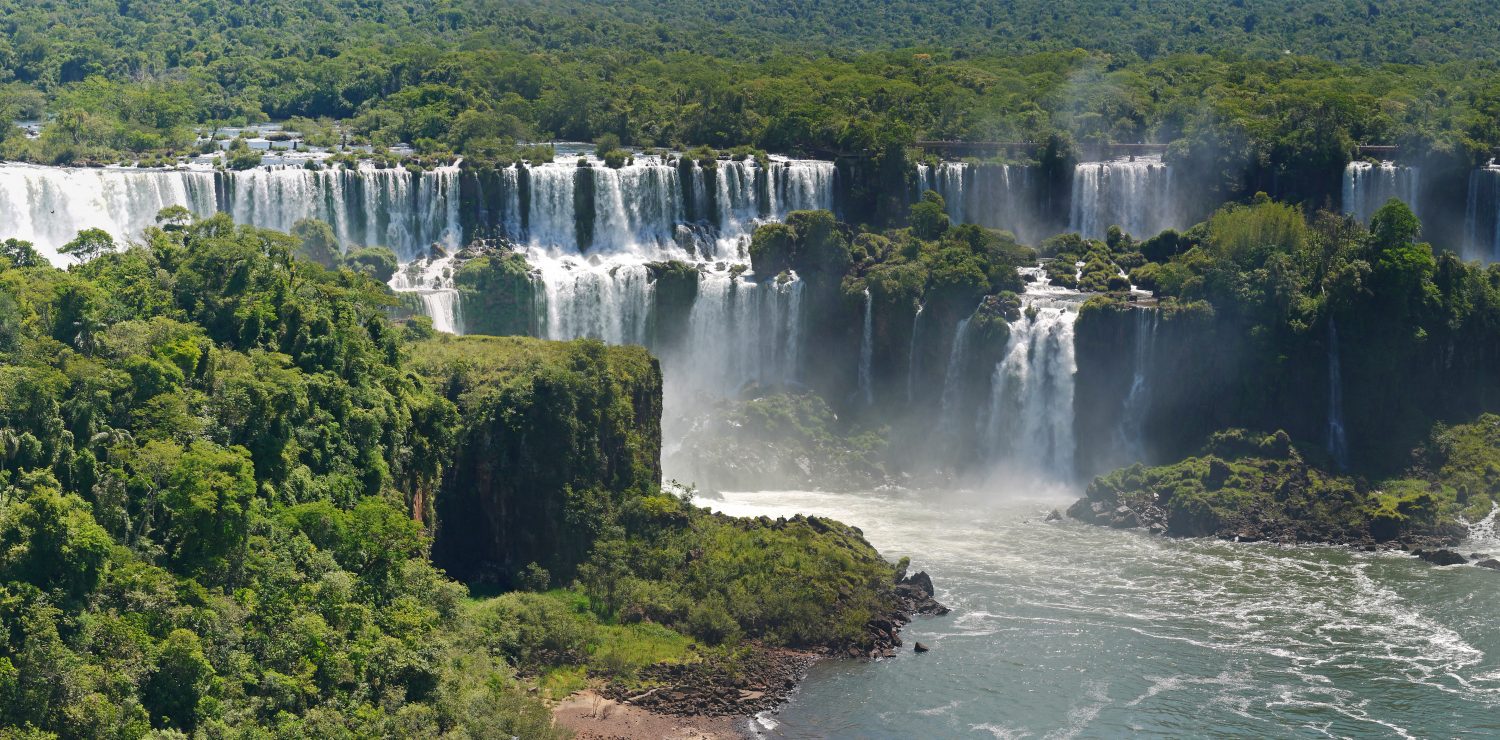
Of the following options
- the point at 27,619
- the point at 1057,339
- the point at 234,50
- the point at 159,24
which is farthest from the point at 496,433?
the point at 159,24

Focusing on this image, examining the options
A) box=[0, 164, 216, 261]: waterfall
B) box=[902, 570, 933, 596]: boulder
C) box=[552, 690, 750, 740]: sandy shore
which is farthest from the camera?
box=[0, 164, 216, 261]: waterfall

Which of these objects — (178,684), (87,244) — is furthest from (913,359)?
(178,684)

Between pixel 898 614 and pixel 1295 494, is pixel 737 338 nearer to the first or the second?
pixel 1295 494

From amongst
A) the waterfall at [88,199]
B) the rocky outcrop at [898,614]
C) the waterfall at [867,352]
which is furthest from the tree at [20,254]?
the waterfall at [867,352]

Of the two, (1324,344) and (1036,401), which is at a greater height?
(1324,344)

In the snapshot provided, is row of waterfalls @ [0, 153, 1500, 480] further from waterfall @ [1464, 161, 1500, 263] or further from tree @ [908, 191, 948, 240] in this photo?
tree @ [908, 191, 948, 240]

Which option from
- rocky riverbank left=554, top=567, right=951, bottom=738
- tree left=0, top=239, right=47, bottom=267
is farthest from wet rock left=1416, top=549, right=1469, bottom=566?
tree left=0, top=239, right=47, bottom=267
